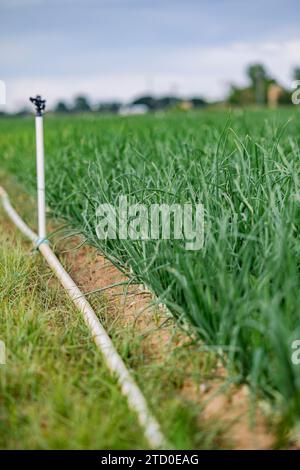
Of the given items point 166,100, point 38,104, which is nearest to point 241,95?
point 166,100

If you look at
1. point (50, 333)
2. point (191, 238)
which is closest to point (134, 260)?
point (191, 238)

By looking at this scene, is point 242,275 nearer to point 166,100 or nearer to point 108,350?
point 108,350

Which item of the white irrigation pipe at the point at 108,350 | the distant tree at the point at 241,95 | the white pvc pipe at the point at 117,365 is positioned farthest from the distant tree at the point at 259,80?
the white pvc pipe at the point at 117,365

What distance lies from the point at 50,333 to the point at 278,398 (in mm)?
769

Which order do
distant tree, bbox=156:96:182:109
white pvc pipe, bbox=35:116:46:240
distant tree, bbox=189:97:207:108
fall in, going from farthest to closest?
distant tree, bbox=189:97:207:108
distant tree, bbox=156:96:182:109
white pvc pipe, bbox=35:116:46:240

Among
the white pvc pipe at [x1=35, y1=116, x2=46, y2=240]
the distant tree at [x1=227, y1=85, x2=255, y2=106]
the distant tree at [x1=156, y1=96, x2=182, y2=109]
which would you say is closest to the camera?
the white pvc pipe at [x1=35, y1=116, x2=46, y2=240]

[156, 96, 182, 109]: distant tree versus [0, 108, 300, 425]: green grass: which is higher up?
[156, 96, 182, 109]: distant tree

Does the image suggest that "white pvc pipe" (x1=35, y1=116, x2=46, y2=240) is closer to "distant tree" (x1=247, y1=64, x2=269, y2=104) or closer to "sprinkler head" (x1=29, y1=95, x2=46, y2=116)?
"sprinkler head" (x1=29, y1=95, x2=46, y2=116)

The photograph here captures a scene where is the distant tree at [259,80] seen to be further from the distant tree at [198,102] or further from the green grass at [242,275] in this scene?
the green grass at [242,275]

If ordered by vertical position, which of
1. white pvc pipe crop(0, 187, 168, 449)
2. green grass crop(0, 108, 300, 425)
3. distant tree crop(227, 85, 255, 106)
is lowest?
white pvc pipe crop(0, 187, 168, 449)

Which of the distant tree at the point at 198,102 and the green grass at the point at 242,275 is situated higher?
the distant tree at the point at 198,102

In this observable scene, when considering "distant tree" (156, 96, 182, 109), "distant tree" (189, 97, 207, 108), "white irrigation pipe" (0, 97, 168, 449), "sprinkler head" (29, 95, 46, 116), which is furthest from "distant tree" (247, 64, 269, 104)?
"white irrigation pipe" (0, 97, 168, 449)

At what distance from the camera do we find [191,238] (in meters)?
1.98
